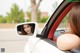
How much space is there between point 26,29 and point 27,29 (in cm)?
1

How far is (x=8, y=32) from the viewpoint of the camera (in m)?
8.34

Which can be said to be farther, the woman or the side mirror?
Result: the side mirror

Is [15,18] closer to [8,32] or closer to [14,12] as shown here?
[14,12]

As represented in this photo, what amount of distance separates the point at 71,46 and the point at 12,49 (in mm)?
6556

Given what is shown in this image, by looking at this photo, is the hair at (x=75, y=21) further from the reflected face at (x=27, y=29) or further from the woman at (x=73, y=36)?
the reflected face at (x=27, y=29)

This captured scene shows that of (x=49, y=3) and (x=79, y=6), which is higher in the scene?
(x=79, y=6)

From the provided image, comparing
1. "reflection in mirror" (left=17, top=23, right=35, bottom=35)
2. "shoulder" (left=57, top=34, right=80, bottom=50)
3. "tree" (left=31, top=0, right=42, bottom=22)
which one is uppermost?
"shoulder" (left=57, top=34, right=80, bottom=50)

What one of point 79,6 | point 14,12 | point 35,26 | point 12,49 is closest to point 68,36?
point 79,6

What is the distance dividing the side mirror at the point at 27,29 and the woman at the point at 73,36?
1.06m

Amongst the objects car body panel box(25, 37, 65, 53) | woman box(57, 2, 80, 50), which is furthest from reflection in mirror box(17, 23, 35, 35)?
woman box(57, 2, 80, 50)

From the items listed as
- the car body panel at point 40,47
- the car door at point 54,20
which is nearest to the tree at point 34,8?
the car body panel at point 40,47

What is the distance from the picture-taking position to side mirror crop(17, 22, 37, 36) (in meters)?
2.66

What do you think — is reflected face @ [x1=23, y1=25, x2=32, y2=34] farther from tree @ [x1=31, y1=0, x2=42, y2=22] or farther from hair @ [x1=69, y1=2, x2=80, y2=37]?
tree @ [x1=31, y1=0, x2=42, y2=22]

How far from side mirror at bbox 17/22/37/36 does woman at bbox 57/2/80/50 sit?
1.06 m
